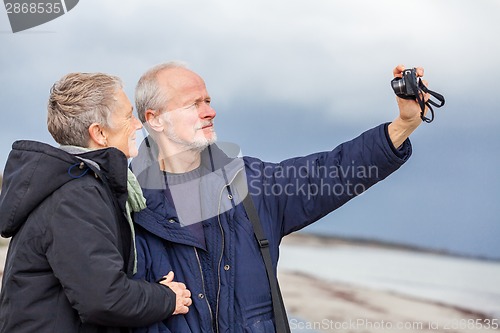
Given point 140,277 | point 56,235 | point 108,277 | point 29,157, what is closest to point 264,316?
point 140,277

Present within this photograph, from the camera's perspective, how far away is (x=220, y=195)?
Answer: 1.83 m

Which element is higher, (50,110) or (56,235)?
(50,110)

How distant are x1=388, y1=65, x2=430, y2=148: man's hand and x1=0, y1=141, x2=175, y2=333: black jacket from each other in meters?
0.72

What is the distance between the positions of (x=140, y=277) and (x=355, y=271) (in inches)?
82.0

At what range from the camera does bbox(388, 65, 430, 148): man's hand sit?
1.75 metres

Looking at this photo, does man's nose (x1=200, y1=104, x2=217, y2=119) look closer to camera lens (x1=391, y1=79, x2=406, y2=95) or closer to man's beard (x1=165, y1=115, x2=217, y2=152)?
man's beard (x1=165, y1=115, x2=217, y2=152)

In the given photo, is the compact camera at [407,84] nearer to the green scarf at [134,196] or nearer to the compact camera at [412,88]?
the compact camera at [412,88]

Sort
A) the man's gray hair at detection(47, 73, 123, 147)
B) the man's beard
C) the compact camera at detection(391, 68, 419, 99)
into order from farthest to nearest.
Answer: the man's beard < the compact camera at detection(391, 68, 419, 99) < the man's gray hair at detection(47, 73, 123, 147)

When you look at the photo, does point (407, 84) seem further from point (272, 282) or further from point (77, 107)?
point (77, 107)

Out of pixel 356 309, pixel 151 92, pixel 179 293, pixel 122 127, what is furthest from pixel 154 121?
pixel 356 309

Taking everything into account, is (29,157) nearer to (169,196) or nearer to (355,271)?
(169,196)

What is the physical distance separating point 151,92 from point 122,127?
34 centimetres

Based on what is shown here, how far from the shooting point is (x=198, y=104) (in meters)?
1.96

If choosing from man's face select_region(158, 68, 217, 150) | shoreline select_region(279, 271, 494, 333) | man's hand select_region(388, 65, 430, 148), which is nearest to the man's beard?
man's face select_region(158, 68, 217, 150)
